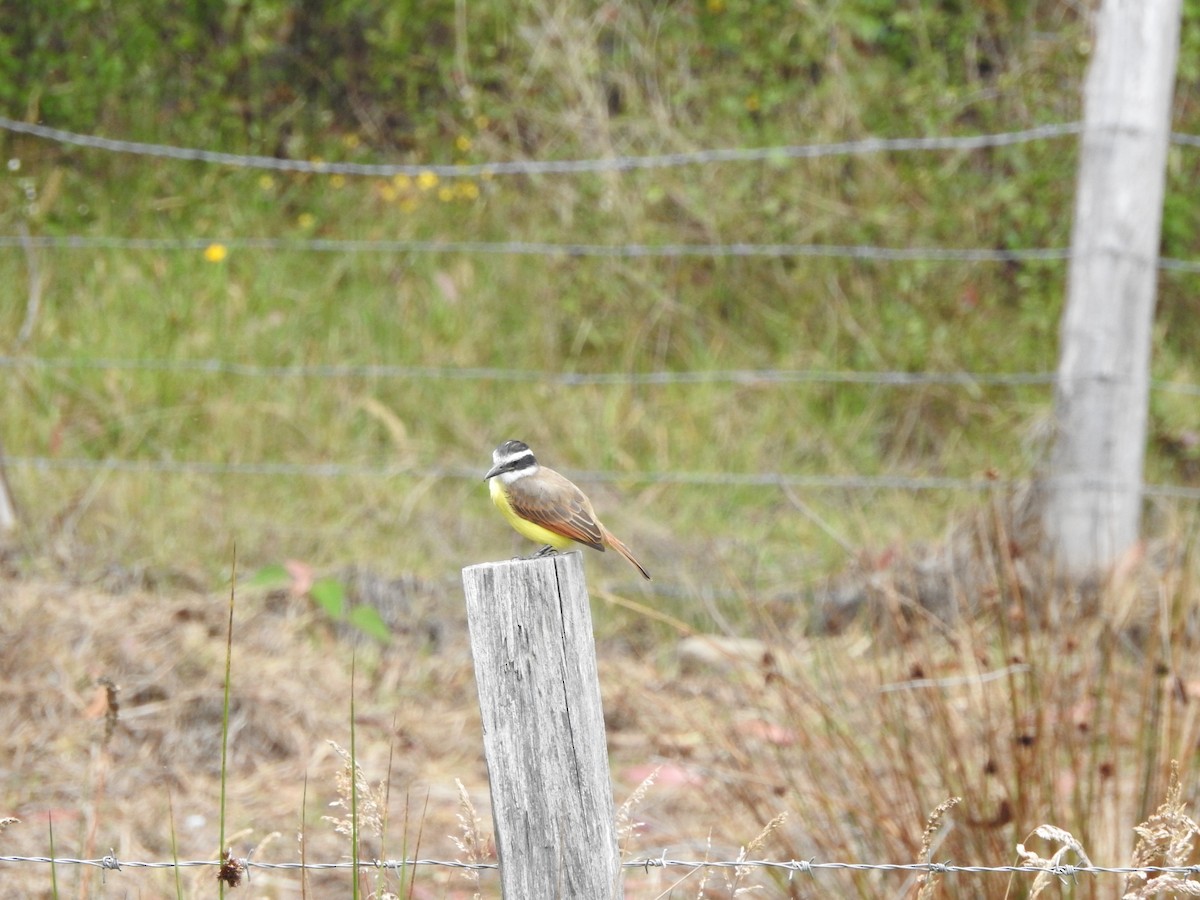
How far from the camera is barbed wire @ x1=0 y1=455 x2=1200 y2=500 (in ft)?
20.2

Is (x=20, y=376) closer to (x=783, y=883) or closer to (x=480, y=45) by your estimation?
(x=480, y=45)

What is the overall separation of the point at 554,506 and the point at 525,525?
5.9 inches

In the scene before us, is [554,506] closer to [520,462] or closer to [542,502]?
[542,502]

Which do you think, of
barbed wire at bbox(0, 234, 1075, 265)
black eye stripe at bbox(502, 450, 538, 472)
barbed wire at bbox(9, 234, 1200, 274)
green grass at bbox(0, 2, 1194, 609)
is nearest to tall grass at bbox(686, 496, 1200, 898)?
black eye stripe at bbox(502, 450, 538, 472)

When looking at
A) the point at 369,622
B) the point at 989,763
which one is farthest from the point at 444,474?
the point at 989,763

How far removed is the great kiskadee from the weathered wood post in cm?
88

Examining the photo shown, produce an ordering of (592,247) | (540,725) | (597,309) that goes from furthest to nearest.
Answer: (597,309) < (592,247) < (540,725)

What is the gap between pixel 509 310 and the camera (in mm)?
7492

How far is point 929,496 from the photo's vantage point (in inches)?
257

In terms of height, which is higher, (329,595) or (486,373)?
(486,373)

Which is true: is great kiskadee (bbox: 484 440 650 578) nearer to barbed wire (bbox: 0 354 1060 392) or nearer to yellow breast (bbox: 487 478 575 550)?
yellow breast (bbox: 487 478 575 550)

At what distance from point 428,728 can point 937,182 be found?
12.9ft

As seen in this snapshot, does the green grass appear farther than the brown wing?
Yes

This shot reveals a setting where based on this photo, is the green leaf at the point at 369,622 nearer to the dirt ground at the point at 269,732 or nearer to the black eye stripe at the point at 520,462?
the dirt ground at the point at 269,732
